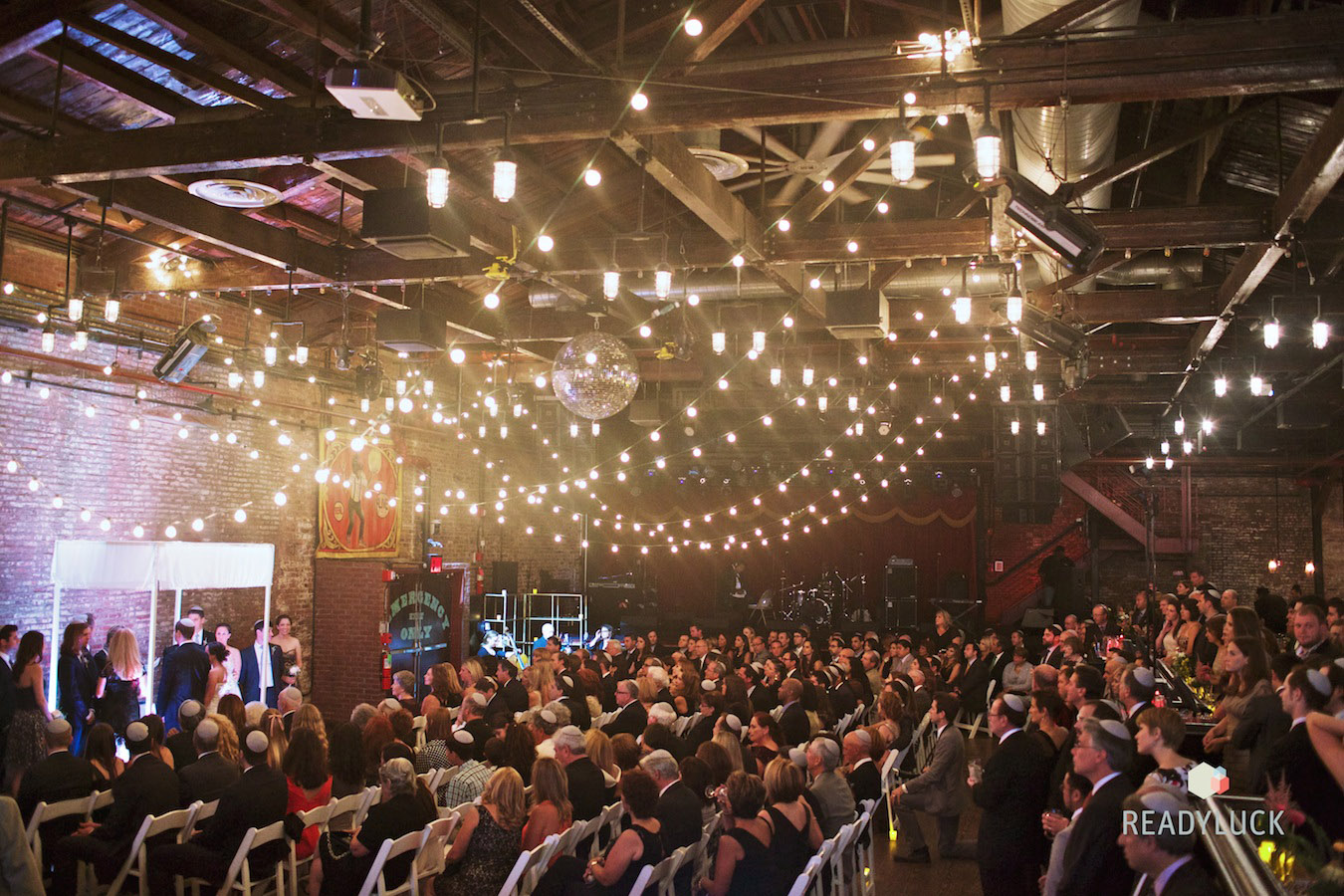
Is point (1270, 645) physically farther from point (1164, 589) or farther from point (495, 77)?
point (1164, 589)

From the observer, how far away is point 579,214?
840 cm

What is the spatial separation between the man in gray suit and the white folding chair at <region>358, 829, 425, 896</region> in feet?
11.4

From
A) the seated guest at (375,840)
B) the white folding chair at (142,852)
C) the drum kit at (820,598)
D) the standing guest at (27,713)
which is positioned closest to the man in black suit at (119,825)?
the white folding chair at (142,852)

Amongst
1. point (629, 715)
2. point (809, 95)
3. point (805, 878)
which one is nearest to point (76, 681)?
point (629, 715)

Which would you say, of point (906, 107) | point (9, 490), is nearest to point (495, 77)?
point (906, 107)

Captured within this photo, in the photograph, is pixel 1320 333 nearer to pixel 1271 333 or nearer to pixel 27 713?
pixel 1271 333

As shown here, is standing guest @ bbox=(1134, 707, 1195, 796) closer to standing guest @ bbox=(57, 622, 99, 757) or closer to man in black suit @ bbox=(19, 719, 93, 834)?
man in black suit @ bbox=(19, 719, 93, 834)

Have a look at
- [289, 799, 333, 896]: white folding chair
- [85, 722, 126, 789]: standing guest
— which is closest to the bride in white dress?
[85, 722, 126, 789]: standing guest

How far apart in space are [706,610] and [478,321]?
11.9 metres

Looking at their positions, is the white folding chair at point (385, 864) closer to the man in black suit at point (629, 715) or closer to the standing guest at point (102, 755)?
the standing guest at point (102, 755)

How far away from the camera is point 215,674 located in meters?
9.24

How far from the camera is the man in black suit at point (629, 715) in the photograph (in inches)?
314

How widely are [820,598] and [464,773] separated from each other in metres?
14.2

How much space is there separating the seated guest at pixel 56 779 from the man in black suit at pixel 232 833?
693 millimetres
